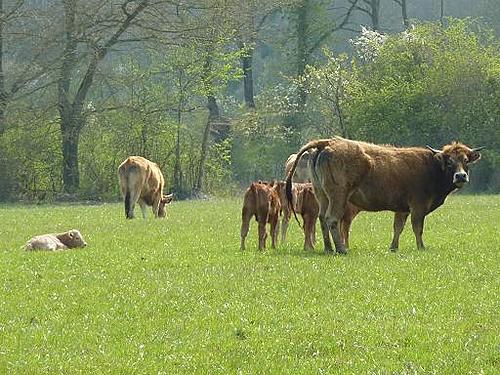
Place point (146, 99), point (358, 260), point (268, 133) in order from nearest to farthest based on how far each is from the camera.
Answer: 1. point (358, 260)
2. point (146, 99)
3. point (268, 133)

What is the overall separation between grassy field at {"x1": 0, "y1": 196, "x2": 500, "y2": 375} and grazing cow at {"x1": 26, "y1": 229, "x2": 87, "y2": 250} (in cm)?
53

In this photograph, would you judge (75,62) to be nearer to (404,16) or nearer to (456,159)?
(456,159)

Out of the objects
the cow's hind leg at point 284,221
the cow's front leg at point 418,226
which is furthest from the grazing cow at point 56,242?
the cow's front leg at point 418,226

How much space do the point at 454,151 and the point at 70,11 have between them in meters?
30.1

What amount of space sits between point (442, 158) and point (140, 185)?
1405 cm

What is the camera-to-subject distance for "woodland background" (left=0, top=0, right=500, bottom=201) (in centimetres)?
4681

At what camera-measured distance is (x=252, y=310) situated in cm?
1157

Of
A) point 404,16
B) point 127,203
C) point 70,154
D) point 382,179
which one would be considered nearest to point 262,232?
point 382,179

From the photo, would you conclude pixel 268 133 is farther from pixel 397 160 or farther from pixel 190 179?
pixel 397 160

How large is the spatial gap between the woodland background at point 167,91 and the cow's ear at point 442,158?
2900 cm

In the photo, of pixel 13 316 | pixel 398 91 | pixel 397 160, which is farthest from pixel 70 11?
pixel 13 316

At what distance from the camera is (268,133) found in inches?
2537

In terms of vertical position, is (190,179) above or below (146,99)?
below

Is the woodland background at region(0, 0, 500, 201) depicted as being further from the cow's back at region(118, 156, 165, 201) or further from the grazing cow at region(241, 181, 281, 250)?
the grazing cow at region(241, 181, 281, 250)
